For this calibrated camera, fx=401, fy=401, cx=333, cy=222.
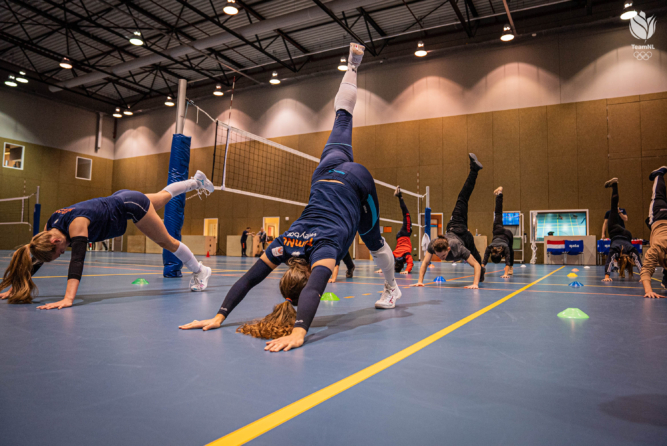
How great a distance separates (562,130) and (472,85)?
414cm

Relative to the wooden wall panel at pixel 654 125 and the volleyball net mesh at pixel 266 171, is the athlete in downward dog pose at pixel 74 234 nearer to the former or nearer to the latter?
the volleyball net mesh at pixel 266 171

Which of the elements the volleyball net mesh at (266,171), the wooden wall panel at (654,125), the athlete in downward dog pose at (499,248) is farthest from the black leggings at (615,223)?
the volleyball net mesh at (266,171)

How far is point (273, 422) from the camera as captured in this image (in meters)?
1.22

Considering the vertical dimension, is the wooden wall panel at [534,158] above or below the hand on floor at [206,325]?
above

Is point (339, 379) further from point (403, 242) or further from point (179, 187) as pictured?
point (403, 242)

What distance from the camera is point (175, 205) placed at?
6738 millimetres

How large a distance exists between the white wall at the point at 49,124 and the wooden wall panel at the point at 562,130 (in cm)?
2640

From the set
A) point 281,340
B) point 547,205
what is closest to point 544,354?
point 281,340

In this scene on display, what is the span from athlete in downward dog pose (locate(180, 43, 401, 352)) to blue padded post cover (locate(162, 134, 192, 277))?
4225mm

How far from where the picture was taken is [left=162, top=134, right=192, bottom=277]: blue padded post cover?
257 inches

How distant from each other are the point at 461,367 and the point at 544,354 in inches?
22.2

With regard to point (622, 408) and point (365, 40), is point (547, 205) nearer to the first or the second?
point (365, 40)

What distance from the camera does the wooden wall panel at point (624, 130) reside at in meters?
15.1

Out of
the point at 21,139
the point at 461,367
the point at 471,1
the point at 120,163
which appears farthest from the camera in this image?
the point at 120,163
